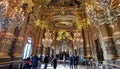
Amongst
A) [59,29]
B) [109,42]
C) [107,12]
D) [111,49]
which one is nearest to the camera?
[107,12]

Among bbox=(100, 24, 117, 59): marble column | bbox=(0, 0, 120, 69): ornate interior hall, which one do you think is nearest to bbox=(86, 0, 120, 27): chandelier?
bbox=(0, 0, 120, 69): ornate interior hall

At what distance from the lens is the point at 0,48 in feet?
14.3

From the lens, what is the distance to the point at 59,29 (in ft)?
66.3

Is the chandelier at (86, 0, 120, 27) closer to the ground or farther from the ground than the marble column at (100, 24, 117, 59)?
farther from the ground

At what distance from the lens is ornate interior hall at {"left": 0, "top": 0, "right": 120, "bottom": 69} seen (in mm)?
3723

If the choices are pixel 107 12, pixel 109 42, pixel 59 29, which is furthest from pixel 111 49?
pixel 59 29

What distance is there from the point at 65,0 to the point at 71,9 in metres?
1.39

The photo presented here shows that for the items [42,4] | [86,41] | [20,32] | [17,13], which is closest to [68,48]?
[86,41]

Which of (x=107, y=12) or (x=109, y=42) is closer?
(x=107, y=12)

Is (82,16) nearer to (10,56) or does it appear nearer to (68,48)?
(10,56)

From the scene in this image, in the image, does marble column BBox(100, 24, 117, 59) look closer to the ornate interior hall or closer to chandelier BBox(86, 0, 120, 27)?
the ornate interior hall

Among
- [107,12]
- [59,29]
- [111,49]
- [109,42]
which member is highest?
[59,29]

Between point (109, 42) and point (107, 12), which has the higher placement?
point (107, 12)

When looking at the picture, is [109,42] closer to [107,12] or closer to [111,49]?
[111,49]
